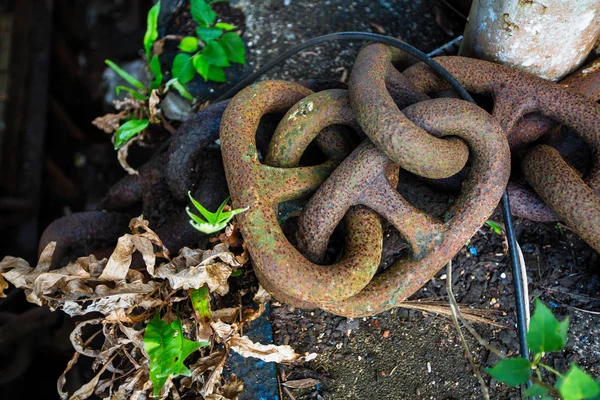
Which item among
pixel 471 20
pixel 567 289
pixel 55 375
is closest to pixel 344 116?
pixel 471 20

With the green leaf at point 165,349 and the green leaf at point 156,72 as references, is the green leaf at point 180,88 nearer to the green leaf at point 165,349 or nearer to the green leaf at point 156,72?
the green leaf at point 156,72

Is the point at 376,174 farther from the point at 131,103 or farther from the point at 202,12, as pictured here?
the point at 131,103

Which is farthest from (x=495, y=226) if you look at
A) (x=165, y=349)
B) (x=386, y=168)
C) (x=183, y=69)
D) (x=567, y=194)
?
(x=183, y=69)

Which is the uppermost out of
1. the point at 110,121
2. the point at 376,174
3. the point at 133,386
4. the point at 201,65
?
the point at 376,174

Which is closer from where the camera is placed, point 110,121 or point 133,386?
point 133,386

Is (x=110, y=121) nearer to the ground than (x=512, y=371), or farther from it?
nearer to the ground

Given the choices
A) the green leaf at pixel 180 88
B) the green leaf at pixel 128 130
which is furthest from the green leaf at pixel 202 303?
the green leaf at pixel 180 88

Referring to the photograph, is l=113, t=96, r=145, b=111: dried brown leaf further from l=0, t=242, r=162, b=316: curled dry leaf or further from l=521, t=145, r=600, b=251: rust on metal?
l=521, t=145, r=600, b=251: rust on metal

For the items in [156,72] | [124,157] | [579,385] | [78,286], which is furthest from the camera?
[156,72]
